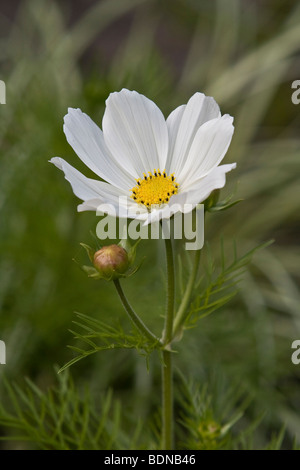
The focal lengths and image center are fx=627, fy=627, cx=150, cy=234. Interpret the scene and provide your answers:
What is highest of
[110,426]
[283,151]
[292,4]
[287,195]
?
[292,4]

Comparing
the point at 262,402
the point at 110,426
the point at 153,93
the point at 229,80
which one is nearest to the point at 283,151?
the point at 229,80

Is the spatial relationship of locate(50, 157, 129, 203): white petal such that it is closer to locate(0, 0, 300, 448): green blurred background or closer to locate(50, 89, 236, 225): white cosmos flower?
locate(50, 89, 236, 225): white cosmos flower

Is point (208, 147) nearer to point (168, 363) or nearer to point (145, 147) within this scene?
point (145, 147)

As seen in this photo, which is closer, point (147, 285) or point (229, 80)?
point (147, 285)

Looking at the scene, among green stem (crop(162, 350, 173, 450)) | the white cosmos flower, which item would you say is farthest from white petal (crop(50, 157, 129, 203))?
green stem (crop(162, 350, 173, 450))

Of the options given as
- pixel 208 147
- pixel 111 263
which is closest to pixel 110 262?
pixel 111 263

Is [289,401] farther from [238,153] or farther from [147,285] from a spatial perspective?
[238,153]

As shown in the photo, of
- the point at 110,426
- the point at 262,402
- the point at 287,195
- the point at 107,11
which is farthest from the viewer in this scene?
the point at 107,11

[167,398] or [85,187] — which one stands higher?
[85,187]
